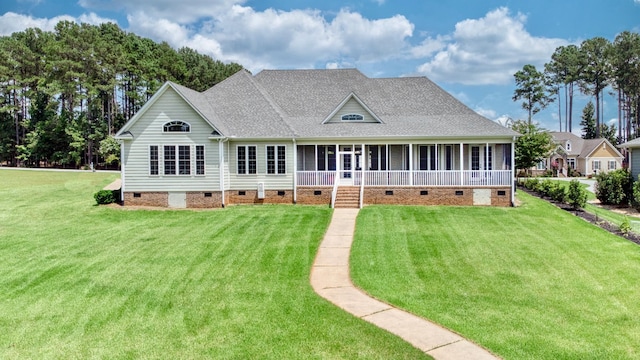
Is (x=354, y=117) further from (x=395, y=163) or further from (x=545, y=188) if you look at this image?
(x=545, y=188)

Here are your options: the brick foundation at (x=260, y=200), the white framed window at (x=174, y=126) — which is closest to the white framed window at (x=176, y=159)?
the white framed window at (x=174, y=126)

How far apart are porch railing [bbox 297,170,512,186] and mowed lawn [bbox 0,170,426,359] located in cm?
515

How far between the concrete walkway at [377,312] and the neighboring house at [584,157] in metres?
49.5

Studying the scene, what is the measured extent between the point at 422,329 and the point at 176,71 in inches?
2220

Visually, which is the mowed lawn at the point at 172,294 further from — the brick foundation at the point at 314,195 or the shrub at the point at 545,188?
the shrub at the point at 545,188

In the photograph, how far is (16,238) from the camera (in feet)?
52.0

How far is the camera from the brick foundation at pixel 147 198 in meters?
22.6

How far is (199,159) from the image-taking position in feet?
73.6

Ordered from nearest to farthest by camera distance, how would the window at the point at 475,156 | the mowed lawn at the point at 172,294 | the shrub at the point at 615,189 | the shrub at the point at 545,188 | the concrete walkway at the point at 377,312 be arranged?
the concrete walkway at the point at 377,312
the mowed lawn at the point at 172,294
the window at the point at 475,156
the shrub at the point at 615,189
the shrub at the point at 545,188

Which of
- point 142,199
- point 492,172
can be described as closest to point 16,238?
point 142,199

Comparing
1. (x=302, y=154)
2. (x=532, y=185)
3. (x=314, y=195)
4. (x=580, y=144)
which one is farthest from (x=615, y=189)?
(x=580, y=144)

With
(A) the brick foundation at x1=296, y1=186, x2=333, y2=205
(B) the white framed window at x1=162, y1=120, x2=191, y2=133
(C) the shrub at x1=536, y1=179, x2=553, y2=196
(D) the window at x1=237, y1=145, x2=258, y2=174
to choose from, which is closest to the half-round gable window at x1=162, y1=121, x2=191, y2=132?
(B) the white framed window at x1=162, y1=120, x2=191, y2=133

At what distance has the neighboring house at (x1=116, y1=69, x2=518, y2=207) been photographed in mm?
22219

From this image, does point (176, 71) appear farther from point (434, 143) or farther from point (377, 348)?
point (377, 348)
